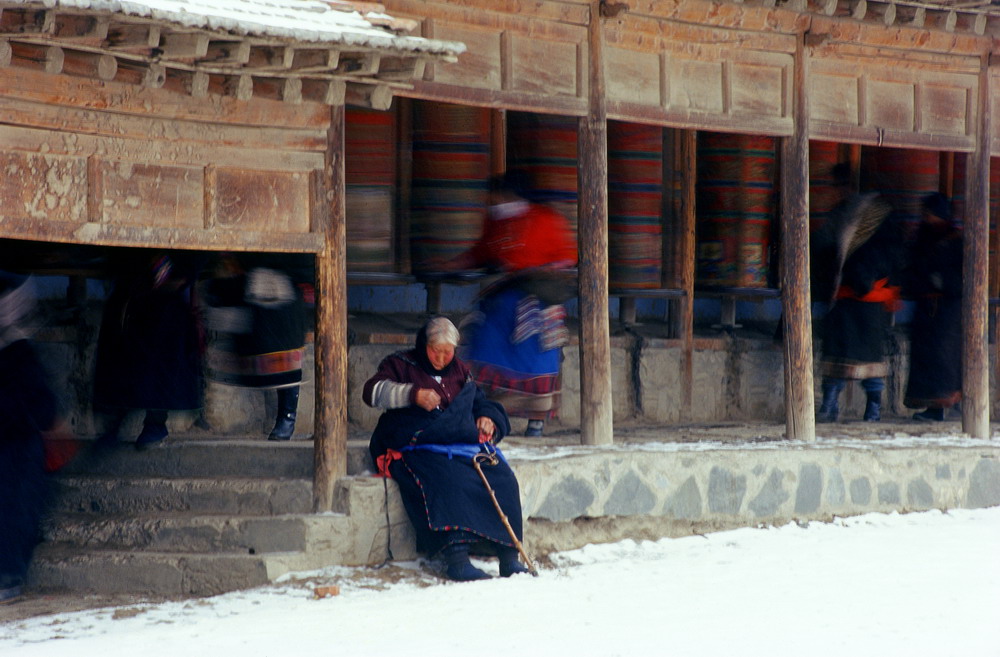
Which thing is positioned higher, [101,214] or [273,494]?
[101,214]

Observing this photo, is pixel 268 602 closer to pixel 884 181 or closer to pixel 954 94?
pixel 954 94

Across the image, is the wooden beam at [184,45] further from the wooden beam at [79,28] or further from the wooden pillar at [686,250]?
the wooden pillar at [686,250]

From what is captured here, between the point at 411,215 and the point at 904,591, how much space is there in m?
4.03

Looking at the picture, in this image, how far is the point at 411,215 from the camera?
8.79m

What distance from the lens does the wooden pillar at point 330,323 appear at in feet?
20.9

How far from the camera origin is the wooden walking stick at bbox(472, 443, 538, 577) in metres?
6.34

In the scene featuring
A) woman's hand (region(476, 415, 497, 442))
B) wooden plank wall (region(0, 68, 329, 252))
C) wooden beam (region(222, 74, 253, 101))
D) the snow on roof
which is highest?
the snow on roof

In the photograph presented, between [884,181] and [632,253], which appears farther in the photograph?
[884,181]

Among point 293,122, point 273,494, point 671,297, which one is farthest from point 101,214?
point 671,297

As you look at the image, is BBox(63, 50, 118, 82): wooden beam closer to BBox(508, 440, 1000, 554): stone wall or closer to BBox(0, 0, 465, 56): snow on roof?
BBox(0, 0, 465, 56): snow on roof

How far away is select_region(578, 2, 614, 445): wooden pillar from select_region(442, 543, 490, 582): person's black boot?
1.54 metres

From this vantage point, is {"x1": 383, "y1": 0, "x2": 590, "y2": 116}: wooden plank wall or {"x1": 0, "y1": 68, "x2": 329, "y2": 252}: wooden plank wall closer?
{"x1": 0, "y1": 68, "x2": 329, "y2": 252}: wooden plank wall

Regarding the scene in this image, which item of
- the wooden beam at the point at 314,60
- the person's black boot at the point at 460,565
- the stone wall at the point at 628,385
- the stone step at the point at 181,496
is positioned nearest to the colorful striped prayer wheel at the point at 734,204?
the stone wall at the point at 628,385

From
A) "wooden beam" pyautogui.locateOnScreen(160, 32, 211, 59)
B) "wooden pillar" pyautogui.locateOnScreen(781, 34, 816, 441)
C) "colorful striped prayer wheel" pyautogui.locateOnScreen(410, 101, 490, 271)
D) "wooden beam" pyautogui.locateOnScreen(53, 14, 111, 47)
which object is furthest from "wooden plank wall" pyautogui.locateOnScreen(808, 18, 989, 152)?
"wooden beam" pyautogui.locateOnScreen(53, 14, 111, 47)
